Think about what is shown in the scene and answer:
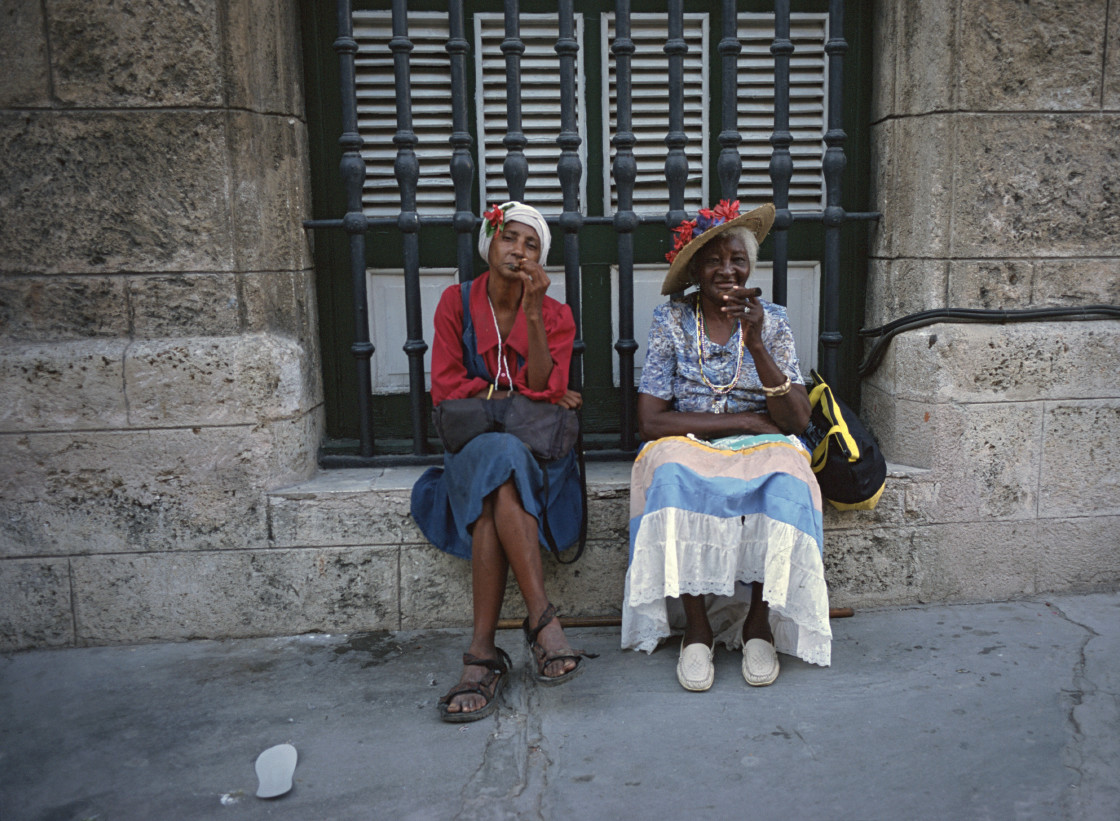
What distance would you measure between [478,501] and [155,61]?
1.87 m

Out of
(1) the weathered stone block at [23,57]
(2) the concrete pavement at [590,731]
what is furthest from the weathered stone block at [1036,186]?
(1) the weathered stone block at [23,57]

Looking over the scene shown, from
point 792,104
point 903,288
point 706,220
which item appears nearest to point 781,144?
point 792,104

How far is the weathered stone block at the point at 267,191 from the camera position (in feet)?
10.7

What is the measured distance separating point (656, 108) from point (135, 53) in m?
1.94

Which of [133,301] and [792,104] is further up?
[792,104]

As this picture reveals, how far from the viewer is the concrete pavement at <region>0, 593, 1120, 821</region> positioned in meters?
2.36

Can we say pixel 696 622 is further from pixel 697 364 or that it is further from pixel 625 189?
pixel 625 189

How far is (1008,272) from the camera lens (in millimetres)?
3479

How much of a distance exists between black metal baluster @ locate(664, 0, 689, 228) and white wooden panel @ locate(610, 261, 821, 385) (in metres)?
0.40

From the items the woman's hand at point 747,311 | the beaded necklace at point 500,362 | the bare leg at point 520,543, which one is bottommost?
the bare leg at point 520,543

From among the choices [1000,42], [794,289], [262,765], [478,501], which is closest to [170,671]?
[262,765]

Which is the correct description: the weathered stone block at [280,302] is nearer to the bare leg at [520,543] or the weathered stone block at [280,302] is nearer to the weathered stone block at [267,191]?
the weathered stone block at [267,191]

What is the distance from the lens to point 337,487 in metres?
3.40

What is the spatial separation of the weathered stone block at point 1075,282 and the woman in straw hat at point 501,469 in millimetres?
1805
